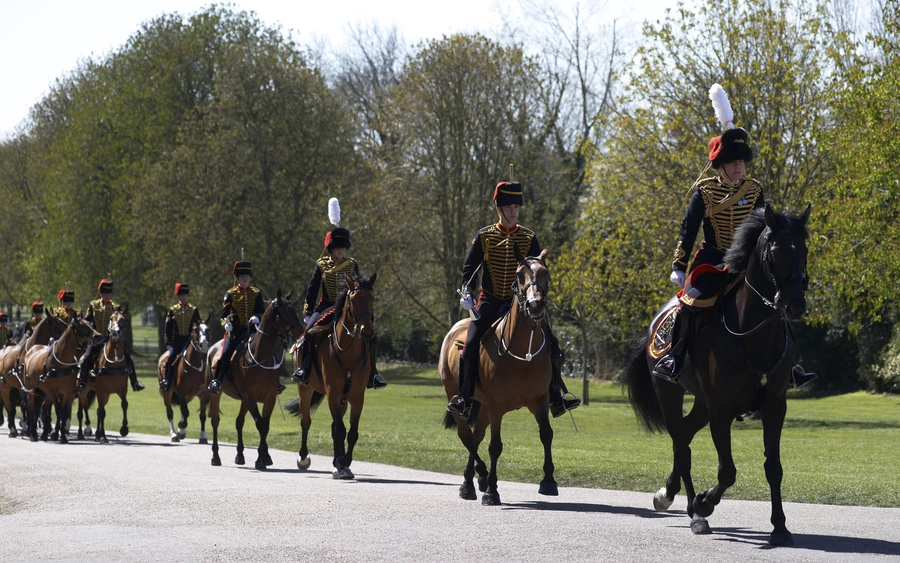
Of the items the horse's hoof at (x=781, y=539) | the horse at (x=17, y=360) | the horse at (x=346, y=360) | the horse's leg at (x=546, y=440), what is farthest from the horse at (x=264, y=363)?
the horse's hoof at (x=781, y=539)

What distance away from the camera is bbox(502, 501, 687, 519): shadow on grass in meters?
11.0

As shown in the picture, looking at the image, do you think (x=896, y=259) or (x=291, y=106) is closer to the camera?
(x=896, y=259)

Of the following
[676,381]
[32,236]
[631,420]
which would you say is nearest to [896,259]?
[631,420]

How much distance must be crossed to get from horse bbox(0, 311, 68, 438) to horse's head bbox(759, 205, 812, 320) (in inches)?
776

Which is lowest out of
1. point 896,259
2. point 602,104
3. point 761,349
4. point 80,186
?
point 761,349

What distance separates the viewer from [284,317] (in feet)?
60.0

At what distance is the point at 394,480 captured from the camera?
15305mm

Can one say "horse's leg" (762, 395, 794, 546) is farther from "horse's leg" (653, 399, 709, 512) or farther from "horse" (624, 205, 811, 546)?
"horse's leg" (653, 399, 709, 512)

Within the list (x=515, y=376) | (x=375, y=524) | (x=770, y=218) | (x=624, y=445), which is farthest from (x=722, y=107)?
(x=624, y=445)

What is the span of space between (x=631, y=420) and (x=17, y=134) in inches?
2160

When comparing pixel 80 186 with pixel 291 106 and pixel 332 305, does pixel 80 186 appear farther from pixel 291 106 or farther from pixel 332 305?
→ pixel 332 305

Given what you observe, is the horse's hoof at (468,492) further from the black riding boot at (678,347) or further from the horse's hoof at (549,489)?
the black riding boot at (678,347)

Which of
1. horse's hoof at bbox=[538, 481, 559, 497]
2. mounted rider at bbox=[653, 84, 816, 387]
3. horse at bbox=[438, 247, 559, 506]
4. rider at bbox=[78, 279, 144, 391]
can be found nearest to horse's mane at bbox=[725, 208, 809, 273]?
mounted rider at bbox=[653, 84, 816, 387]

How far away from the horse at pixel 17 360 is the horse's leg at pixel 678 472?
17878 millimetres
